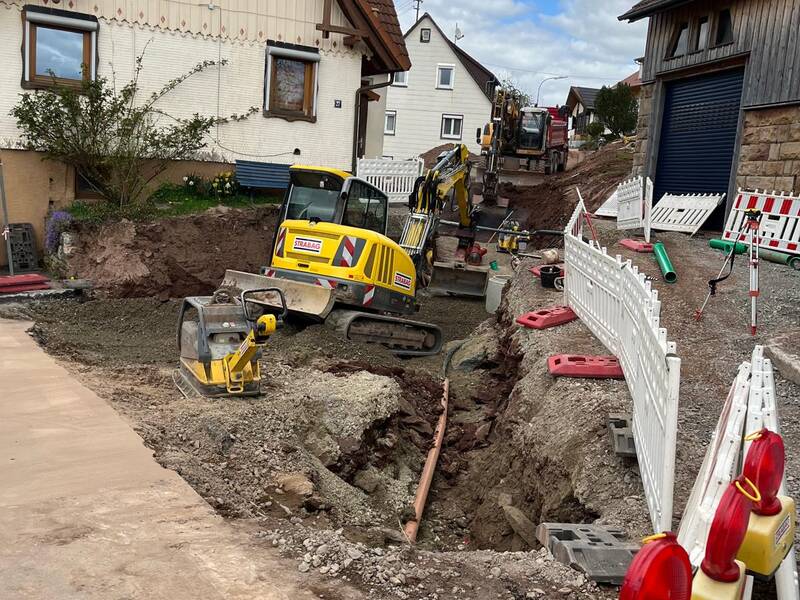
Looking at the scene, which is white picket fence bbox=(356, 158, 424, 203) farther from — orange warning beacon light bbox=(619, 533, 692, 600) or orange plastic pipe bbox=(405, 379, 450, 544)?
orange warning beacon light bbox=(619, 533, 692, 600)

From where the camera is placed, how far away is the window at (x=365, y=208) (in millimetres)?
12297

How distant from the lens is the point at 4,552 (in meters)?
4.31

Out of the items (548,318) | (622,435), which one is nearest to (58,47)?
(548,318)

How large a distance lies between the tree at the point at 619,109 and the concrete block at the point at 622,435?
1635 inches

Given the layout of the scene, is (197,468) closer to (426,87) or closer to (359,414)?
(359,414)

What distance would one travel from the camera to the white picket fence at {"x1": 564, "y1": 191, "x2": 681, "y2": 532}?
13.9 ft

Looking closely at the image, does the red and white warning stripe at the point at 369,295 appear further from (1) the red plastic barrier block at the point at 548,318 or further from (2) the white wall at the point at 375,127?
(2) the white wall at the point at 375,127

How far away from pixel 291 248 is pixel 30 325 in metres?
3.96

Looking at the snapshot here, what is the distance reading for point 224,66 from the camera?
1767 centimetres

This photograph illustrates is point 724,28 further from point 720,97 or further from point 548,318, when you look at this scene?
point 548,318

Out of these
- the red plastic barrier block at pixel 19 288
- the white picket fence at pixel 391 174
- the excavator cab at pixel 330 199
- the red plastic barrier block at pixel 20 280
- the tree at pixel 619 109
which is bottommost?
the red plastic barrier block at pixel 19 288

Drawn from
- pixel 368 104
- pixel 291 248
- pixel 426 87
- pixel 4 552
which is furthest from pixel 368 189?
pixel 426 87

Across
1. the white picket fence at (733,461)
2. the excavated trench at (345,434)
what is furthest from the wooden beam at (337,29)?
the white picket fence at (733,461)

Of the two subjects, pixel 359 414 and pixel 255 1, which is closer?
pixel 359 414
